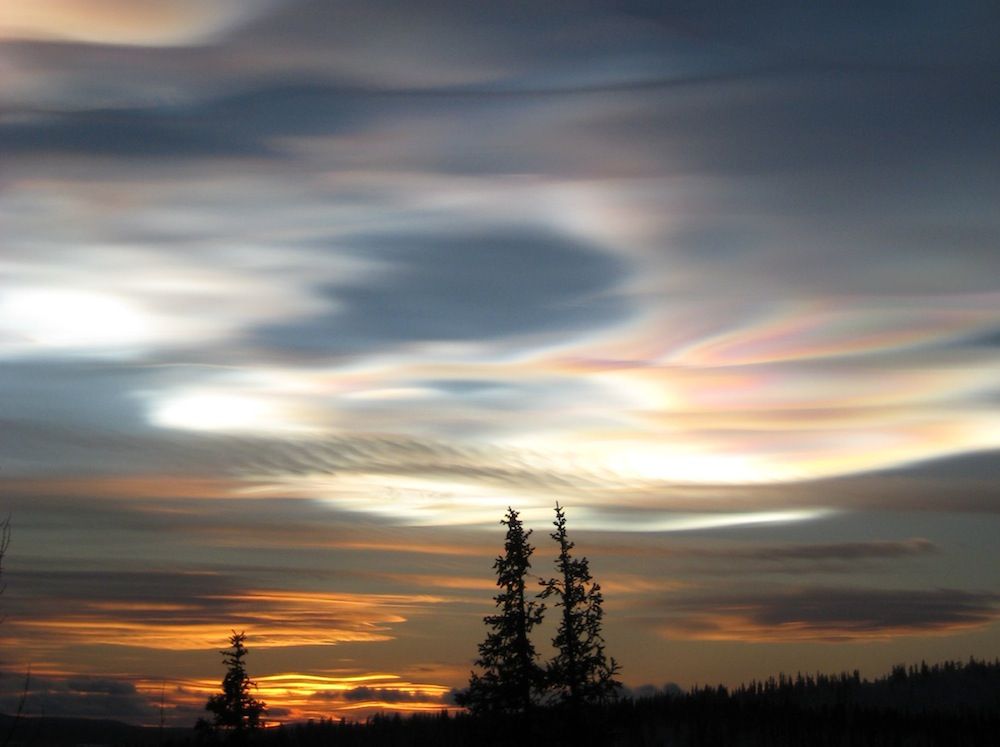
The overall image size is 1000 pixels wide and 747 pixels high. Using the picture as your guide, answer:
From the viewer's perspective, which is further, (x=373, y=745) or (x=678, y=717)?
(x=373, y=745)

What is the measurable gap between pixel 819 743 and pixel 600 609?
92.6 meters

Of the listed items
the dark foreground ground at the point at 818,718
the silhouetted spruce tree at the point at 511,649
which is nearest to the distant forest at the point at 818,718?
the dark foreground ground at the point at 818,718

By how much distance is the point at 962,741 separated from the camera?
13725 cm

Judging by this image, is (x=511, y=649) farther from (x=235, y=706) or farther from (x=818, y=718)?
(x=818, y=718)

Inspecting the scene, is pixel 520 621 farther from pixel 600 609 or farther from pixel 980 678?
pixel 980 678

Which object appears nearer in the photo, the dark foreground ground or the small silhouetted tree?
the small silhouetted tree

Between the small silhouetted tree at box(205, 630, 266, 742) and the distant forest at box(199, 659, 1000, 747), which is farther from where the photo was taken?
the distant forest at box(199, 659, 1000, 747)

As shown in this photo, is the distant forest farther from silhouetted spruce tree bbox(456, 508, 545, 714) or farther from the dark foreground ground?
silhouetted spruce tree bbox(456, 508, 545, 714)

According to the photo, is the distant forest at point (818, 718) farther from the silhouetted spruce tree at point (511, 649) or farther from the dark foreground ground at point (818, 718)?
the silhouetted spruce tree at point (511, 649)

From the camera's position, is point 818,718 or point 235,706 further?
point 818,718

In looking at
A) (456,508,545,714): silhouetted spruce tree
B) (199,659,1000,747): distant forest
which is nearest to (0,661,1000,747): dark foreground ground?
(199,659,1000,747): distant forest

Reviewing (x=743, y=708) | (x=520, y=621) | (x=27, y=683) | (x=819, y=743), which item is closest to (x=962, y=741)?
(x=819, y=743)

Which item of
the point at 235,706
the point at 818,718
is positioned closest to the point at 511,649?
the point at 235,706

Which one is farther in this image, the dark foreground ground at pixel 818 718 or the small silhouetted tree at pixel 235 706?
the dark foreground ground at pixel 818 718
